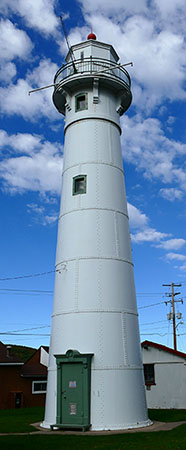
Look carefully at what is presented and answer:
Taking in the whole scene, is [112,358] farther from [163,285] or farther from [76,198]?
[163,285]

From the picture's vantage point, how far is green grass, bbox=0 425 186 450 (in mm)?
11422

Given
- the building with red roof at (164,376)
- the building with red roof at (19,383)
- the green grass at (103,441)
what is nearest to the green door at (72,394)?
the green grass at (103,441)

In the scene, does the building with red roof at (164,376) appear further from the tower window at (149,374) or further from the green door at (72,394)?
the green door at (72,394)

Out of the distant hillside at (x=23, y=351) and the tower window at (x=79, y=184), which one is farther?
the distant hillside at (x=23, y=351)

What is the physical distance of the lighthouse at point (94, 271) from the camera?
1477 cm

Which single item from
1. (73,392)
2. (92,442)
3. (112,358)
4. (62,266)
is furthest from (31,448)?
(62,266)

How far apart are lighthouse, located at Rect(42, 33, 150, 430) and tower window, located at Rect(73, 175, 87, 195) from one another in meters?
0.04

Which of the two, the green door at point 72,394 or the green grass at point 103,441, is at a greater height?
the green door at point 72,394

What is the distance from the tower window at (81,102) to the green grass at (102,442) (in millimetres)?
13848

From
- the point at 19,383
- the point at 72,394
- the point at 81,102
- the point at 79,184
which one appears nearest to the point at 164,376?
the point at 19,383

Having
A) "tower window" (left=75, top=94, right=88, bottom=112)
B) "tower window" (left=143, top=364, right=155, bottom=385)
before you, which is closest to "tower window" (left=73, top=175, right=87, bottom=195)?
"tower window" (left=75, top=94, right=88, bottom=112)

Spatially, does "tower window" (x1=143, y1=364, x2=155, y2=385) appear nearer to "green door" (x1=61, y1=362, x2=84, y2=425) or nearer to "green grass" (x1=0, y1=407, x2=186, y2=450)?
"green grass" (x1=0, y1=407, x2=186, y2=450)

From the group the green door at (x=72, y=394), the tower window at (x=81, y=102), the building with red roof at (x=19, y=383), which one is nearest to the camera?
the green door at (x=72, y=394)

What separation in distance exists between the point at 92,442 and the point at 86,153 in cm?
1154
